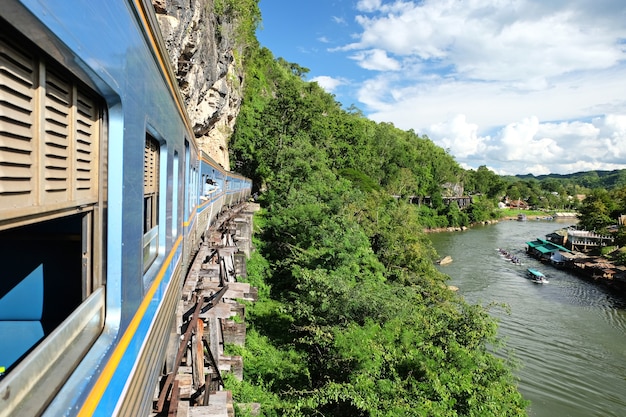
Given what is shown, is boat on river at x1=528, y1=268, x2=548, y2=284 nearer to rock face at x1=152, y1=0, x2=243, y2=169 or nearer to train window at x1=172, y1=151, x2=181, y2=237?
rock face at x1=152, y1=0, x2=243, y2=169

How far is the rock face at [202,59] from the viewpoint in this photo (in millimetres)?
12453

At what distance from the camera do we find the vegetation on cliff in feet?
25.0

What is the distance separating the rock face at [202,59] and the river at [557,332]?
492 inches

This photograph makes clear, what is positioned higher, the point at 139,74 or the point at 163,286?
the point at 139,74

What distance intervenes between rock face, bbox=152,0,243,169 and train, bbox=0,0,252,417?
10.8 metres

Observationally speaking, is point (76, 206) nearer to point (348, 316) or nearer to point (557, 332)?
point (348, 316)

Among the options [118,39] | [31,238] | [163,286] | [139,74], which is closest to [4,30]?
[118,39]

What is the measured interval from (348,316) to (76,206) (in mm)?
9878

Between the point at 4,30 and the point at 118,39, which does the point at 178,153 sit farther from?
the point at 4,30

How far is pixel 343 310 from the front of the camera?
10758 millimetres

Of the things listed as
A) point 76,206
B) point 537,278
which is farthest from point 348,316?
point 537,278

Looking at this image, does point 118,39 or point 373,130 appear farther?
point 373,130

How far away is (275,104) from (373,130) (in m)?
28.9

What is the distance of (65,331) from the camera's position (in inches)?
56.6
